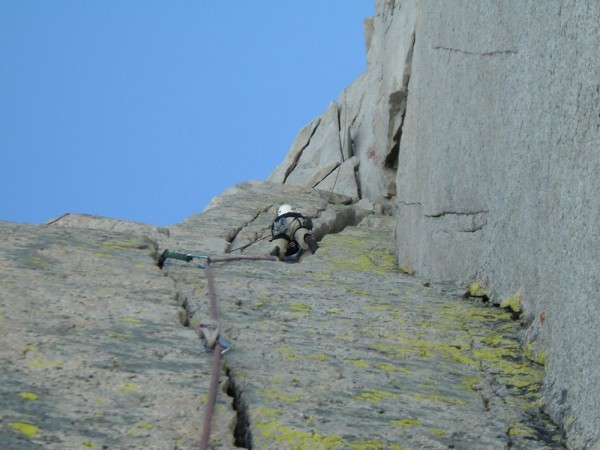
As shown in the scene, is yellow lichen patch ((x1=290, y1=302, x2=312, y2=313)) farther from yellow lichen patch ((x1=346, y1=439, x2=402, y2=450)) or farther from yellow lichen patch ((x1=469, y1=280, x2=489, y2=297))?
yellow lichen patch ((x1=346, y1=439, x2=402, y2=450))

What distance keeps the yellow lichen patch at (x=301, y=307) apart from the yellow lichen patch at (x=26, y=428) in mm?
2850

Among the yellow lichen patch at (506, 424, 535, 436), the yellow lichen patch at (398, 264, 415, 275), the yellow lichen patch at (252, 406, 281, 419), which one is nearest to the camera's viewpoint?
the yellow lichen patch at (252, 406, 281, 419)

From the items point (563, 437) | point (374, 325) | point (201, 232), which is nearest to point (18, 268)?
point (374, 325)

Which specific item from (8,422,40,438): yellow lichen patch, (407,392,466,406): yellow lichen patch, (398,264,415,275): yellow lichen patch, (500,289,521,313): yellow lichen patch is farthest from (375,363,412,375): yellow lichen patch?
(398,264,415,275): yellow lichen patch

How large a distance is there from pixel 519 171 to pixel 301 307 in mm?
1702

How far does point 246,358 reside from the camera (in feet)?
17.4

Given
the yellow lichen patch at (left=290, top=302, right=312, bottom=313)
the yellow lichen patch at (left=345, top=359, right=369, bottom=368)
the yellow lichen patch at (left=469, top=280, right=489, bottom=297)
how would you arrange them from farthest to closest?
the yellow lichen patch at (left=469, top=280, right=489, bottom=297) → the yellow lichen patch at (left=290, top=302, right=312, bottom=313) → the yellow lichen patch at (left=345, top=359, right=369, bottom=368)

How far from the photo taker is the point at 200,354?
202 inches

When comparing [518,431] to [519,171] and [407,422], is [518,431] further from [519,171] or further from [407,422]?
[519,171]

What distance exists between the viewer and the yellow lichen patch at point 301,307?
21.8ft

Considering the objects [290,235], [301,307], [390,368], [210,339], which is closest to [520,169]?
[301,307]

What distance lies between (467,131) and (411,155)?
2468mm

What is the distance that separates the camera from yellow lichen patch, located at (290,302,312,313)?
21.8 ft

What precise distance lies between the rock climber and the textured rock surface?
184 inches
